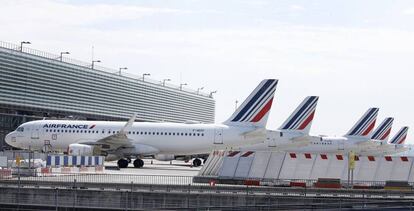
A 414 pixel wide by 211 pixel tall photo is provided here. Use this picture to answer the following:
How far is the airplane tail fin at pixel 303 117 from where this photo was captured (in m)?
79.4

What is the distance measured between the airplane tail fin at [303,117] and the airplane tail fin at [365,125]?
19.4m

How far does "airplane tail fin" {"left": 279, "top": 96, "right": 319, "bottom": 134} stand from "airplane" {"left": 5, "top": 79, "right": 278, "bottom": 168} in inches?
346

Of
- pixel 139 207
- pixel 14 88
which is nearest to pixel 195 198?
pixel 139 207

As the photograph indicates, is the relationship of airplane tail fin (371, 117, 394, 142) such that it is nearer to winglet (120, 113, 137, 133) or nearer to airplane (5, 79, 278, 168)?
airplane (5, 79, 278, 168)

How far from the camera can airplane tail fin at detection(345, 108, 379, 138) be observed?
101250mm

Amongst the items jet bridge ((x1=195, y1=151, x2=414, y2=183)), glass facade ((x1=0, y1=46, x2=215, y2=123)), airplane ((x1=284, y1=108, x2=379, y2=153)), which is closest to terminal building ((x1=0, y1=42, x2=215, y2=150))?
glass facade ((x1=0, y1=46, x2=215, y2=123))

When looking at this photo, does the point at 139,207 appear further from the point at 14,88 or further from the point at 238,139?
the point at 14,88

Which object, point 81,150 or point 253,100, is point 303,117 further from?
point 81,150

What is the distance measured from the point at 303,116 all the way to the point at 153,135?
649 inches

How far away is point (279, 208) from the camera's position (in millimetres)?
33688

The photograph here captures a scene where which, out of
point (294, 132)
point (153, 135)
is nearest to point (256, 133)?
point (294, 132)

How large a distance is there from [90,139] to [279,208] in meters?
40.1

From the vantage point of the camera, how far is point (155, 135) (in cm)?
7162

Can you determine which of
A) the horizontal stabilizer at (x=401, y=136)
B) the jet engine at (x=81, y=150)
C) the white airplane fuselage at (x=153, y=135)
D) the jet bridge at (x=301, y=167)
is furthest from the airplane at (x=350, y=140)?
the jet bridge at (x=301, y=167)
